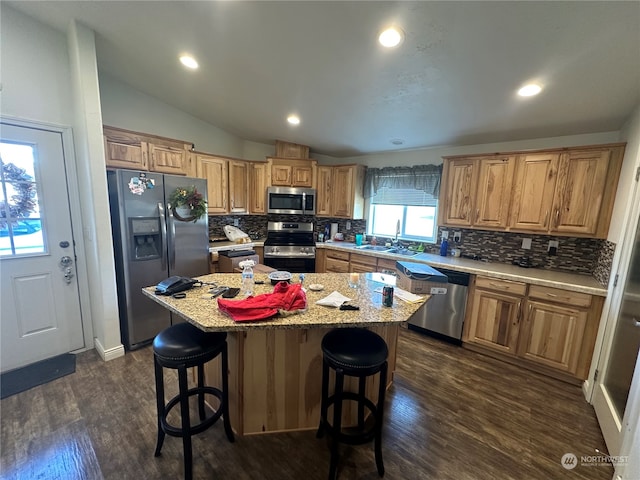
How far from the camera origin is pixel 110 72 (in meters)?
2.87

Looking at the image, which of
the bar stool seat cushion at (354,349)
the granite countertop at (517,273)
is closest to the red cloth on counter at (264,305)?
the bar stool seat cushion at (354,349)

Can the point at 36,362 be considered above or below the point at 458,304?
below

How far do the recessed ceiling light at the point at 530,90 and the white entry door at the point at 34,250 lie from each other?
4055 millimetres

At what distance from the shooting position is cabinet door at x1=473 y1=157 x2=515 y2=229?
2826mm

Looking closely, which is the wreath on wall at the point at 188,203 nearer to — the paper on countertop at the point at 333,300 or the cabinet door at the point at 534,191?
the paper on countertop at the point at 333,300

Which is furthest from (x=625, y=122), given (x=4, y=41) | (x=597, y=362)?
(x=4, y=41)

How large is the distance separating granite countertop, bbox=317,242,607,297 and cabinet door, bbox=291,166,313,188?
1.71m

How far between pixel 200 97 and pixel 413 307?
10.9 ft

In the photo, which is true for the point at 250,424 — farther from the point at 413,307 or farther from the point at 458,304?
the point at 458,304

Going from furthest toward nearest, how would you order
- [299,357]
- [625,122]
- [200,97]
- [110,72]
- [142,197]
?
[200,97]
[110,72]
[142,197]
[625,122]
[299,357]

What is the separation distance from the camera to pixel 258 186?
4.19 meters

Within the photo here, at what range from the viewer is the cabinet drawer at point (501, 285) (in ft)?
8.36

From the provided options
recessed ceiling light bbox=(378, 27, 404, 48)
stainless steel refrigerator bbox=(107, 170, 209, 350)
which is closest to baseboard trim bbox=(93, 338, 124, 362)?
stainless steel refrigerator bbox=(107, 170, 209, 350)

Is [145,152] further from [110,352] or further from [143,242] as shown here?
[110,352]
